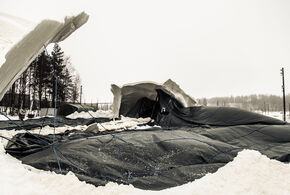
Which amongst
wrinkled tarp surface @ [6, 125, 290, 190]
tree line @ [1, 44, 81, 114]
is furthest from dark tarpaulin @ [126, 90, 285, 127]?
tree line @ [1, 44, 81, 114]

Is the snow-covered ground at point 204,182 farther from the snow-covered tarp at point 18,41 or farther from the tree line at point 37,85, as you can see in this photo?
the tree line at point 37,85

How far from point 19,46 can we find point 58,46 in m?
24.4

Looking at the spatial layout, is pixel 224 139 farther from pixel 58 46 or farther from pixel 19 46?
pixel 58 46

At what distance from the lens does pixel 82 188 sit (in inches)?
63.9

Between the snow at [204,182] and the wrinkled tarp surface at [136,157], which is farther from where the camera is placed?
the wrinkled tarp surface at [136,157]

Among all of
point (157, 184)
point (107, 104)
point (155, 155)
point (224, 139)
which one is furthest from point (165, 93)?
point (107, 104)

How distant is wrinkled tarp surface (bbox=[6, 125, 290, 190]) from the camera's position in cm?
189

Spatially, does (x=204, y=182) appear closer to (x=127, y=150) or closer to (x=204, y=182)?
(x=204, y=182)

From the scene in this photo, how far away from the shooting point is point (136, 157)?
2.26 m

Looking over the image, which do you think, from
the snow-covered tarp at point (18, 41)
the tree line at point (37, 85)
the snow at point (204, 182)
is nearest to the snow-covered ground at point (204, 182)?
the snow at point (204, 182)

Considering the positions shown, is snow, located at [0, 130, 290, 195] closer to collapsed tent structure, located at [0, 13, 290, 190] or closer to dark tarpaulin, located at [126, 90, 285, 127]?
collapsed tent structure, located at [0, 13, 290, 190]

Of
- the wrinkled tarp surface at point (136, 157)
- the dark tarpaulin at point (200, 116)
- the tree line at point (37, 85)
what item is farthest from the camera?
the tree line at point (37, 85)

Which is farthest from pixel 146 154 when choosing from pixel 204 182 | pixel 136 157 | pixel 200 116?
pixel 200 116

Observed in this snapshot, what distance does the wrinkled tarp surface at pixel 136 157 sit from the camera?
6.20 feet
